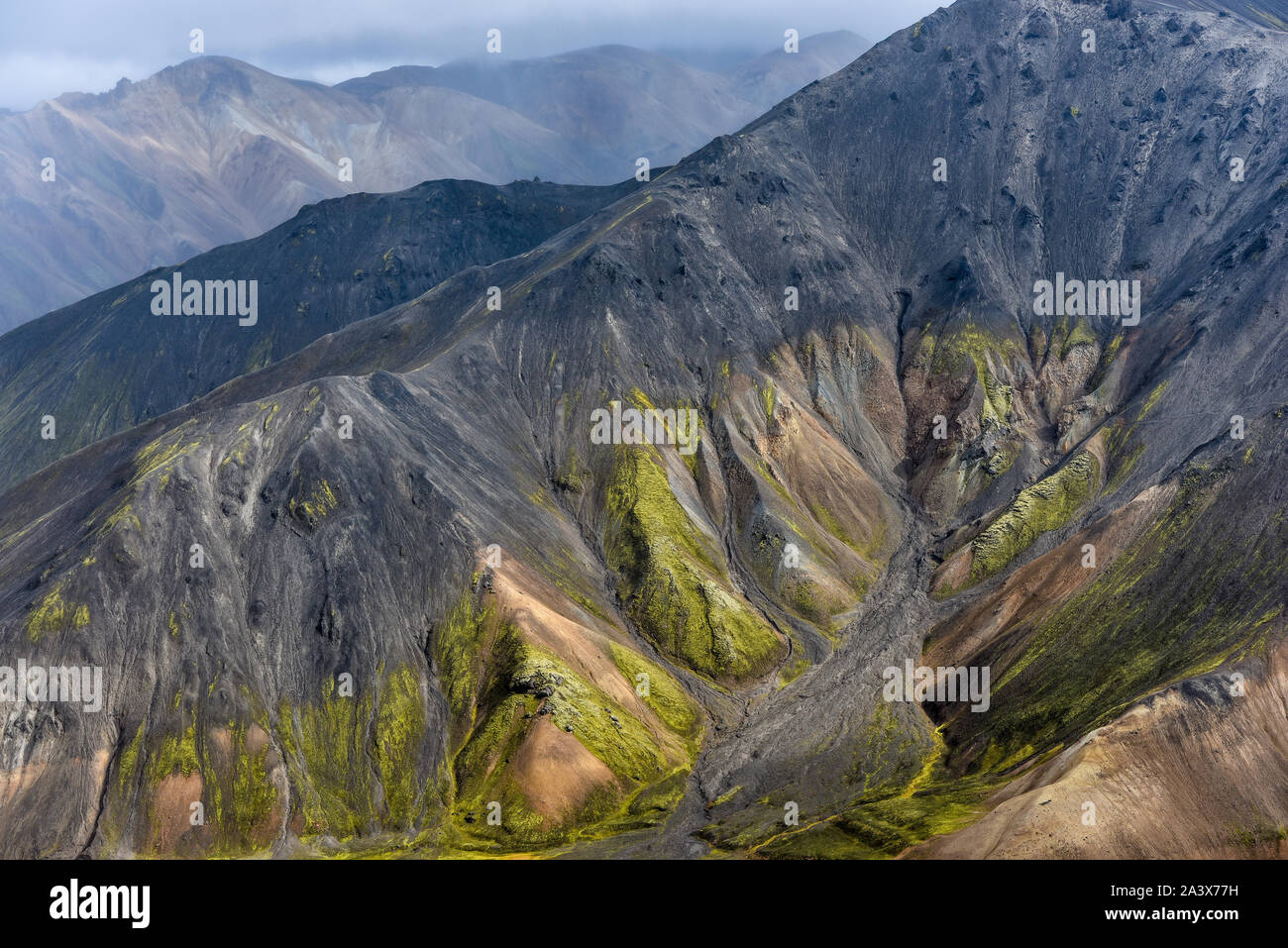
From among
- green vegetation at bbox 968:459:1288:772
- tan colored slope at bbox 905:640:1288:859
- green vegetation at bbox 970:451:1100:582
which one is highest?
green vegetation at bbox 970:451:1100:582

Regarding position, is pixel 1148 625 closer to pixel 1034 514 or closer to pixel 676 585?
pixel 1034 514

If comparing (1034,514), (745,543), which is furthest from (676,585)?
(1034,514)

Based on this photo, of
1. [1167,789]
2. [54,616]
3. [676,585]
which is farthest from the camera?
[676,585]

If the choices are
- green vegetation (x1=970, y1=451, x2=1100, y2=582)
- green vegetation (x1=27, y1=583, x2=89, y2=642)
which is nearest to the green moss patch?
green vegetation (x1=970, y1=451, x2=1100, y2=582)

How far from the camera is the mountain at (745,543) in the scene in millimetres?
A: 98938

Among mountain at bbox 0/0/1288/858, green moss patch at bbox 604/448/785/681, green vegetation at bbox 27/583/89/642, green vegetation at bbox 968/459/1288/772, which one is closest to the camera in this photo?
mountain at bbox 0/0/1288/858

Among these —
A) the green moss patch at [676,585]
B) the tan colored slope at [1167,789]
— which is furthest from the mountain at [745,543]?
the green moss patch at [676,585]

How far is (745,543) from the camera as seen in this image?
475ft

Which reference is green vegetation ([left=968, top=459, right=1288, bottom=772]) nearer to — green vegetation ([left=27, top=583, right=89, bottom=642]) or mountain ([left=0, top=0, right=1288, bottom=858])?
mountain ([left=0, top=0, right=1288, bottom=858])

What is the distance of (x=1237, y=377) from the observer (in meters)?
149

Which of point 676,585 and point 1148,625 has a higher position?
point 676,585

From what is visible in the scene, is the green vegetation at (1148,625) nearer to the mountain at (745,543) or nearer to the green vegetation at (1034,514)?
the mountain at (745,543)

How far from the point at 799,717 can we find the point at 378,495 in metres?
50.9

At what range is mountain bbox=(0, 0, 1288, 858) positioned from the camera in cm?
9894
